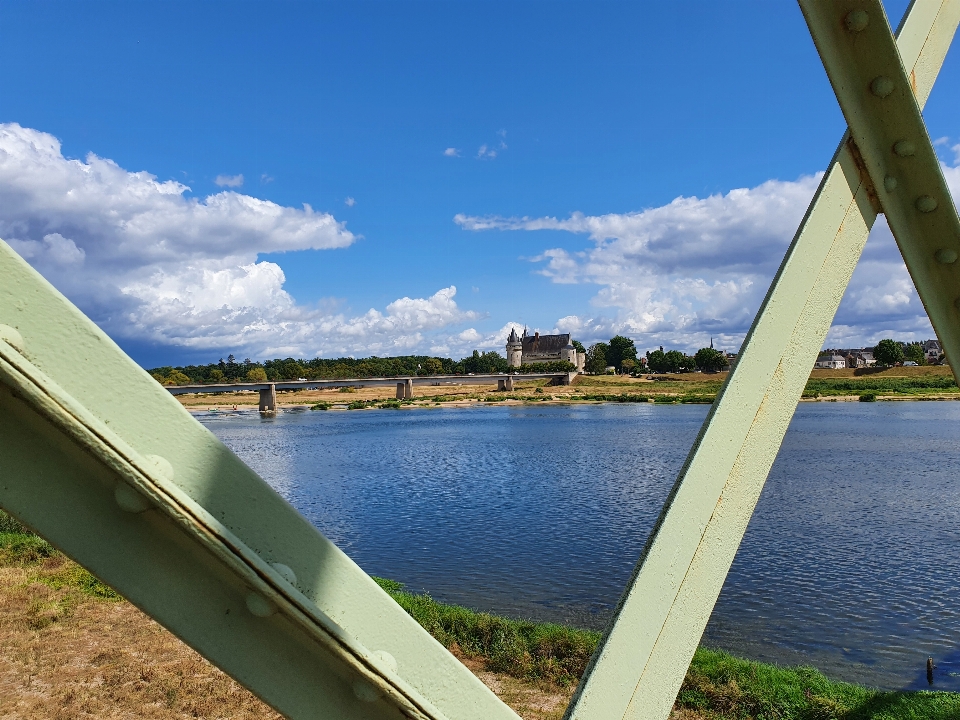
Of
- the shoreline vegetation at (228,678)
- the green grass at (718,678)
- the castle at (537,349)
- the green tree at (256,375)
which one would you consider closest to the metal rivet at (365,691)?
the shoreline vegetation at (228,678)

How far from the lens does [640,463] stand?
89.6 feet

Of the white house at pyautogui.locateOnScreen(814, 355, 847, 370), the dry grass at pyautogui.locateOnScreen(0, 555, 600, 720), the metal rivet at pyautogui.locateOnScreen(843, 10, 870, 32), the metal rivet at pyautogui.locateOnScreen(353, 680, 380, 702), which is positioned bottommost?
the dry grass at pyautogui.locateOnScreen(0, 555, 600, 720)

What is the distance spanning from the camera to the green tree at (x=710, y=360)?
106188 mm

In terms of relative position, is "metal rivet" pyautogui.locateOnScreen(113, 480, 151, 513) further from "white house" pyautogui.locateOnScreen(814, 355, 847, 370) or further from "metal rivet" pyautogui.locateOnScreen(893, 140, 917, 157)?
"white house" pyautogui.locateOnScreen(814, 355, 847, 370)

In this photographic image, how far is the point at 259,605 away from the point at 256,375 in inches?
3068

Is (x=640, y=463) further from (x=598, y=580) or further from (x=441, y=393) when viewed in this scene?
(x=441, y=393)

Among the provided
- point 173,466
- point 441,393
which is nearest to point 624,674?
point 173,466

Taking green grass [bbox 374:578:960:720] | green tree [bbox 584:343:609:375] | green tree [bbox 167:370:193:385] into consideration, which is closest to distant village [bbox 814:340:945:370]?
green tree [bbox 584:343:609:375]

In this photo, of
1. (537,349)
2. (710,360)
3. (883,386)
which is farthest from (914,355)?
(537,349)

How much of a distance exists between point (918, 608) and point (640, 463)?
16.8 m

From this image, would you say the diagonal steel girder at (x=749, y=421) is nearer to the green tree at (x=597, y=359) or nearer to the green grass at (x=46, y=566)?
the green grass at (x=46, y=566)

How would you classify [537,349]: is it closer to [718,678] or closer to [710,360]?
[710,360]

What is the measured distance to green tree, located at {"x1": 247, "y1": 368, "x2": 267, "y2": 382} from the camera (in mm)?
73312

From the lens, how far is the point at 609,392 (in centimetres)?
7912
